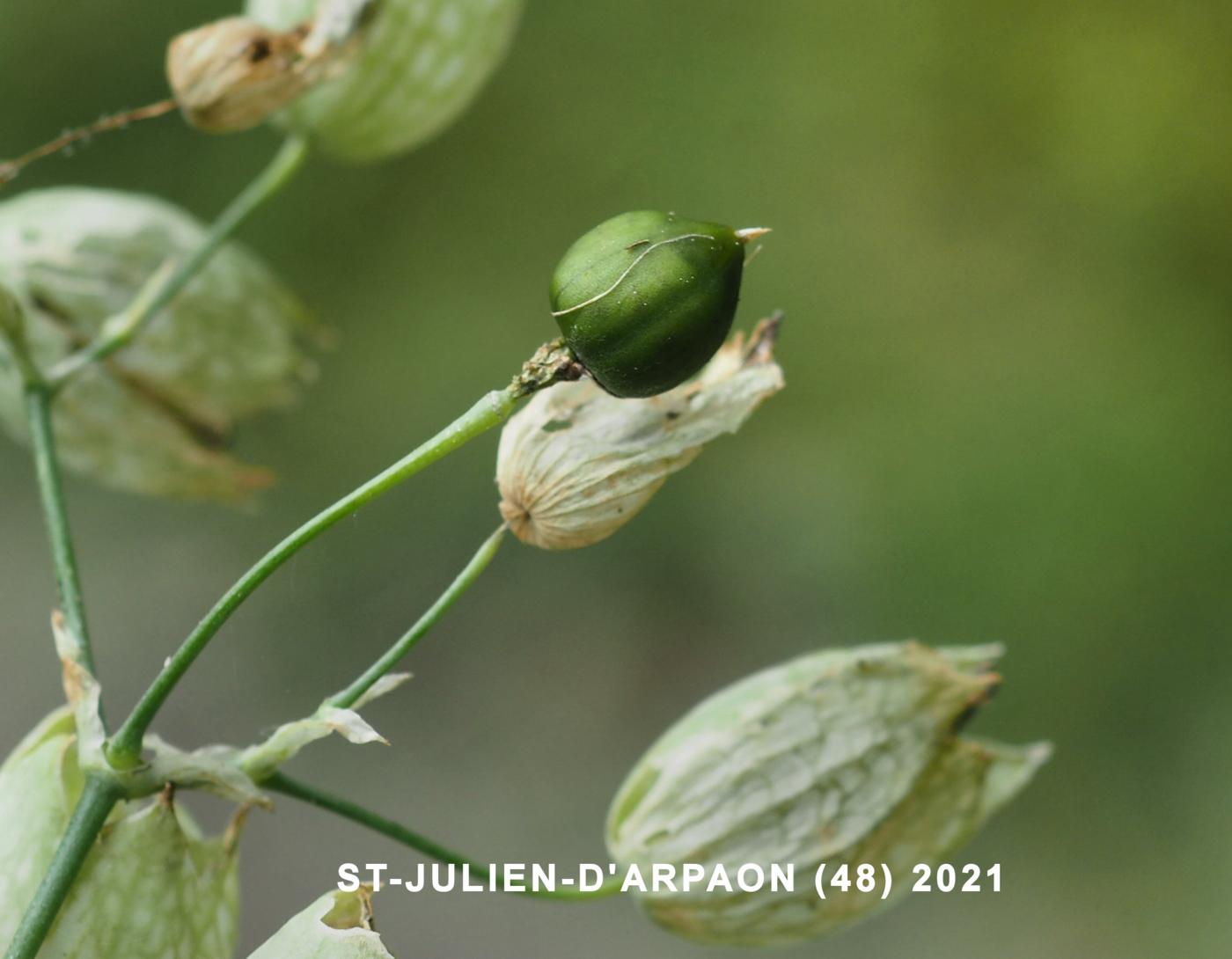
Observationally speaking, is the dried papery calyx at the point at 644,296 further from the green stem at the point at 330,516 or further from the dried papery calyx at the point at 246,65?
the dried papery calyx at the point at 246,65

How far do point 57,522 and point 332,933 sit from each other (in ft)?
0.58

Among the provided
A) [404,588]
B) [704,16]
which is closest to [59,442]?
[404,588]

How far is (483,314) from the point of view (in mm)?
1374

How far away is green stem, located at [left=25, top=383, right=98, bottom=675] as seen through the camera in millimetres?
418

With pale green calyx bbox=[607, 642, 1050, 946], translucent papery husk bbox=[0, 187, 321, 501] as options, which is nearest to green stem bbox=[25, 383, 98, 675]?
translucent papery husk bbox=[0, 187, 321, 501]

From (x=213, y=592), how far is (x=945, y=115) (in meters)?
0.94

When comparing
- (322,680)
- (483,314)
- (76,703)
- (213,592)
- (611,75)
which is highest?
(611,75)

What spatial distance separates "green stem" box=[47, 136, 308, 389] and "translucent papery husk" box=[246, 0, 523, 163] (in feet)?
0.08

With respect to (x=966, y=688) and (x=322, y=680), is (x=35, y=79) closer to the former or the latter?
(x=322, y=680)

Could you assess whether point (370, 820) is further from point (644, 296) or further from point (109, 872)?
point (644, 296)

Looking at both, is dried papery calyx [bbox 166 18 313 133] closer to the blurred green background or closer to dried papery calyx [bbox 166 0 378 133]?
dried papery calyx [bbox 166 0 378 133]

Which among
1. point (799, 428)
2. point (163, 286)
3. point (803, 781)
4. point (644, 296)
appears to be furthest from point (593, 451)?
point (799, 428)

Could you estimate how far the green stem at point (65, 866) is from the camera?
0.38 m

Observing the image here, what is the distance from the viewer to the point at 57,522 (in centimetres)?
45
